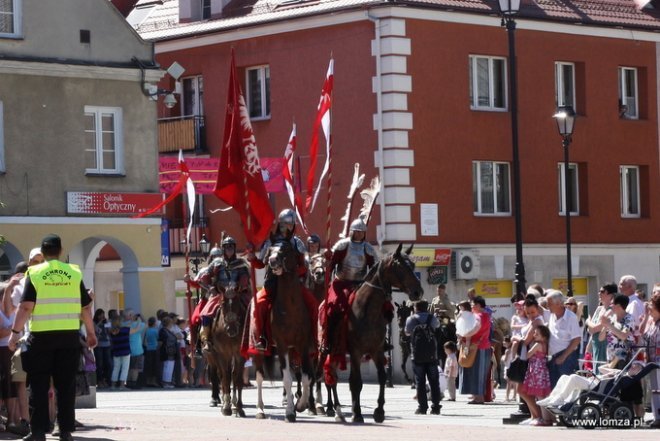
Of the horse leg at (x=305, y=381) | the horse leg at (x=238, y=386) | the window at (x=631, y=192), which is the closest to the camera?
the horse leg at (x=305, y=381)

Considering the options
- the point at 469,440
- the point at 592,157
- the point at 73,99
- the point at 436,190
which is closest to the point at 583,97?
the point at 592,157

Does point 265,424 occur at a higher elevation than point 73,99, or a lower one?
lower

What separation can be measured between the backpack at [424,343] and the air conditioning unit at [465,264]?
1623 cm

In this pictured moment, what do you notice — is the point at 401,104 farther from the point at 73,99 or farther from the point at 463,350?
the point at 463,350

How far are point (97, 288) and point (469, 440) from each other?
33311 millimetres

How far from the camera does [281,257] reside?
23094 millimetres

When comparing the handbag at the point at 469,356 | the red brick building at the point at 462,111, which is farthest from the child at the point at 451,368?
the red brick building at the point at 462,111

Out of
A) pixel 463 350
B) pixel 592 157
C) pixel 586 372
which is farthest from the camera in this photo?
pixel 592 157

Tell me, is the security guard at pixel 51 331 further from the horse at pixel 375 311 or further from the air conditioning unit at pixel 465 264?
the air conditioning unit at pixel 465 264

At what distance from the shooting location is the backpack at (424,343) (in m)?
26.8

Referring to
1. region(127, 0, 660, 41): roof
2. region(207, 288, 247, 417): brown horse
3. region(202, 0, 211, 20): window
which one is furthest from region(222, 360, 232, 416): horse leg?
region(202, 0, 211, 20): window

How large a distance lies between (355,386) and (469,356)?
673cm

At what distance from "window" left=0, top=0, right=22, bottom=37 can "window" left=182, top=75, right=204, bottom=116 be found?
26.3 ft

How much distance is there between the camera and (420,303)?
27.4 m
